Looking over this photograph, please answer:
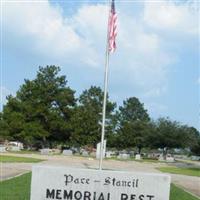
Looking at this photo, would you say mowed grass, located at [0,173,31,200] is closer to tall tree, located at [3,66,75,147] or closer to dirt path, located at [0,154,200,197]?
dirt path, located at [0,154,200,197]

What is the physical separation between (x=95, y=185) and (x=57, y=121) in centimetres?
7049

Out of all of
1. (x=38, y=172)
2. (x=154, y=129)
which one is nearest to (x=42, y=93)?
(x=154, y=129)

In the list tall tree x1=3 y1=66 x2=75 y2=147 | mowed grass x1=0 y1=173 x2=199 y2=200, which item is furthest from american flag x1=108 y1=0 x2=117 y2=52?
tall tree x1=3 y1=66 x2=75 y2=147

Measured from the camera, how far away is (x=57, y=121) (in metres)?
79.6

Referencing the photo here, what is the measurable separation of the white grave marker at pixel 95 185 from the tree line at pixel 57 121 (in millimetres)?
68471

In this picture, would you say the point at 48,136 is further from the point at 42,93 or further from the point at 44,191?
the point at 44,191

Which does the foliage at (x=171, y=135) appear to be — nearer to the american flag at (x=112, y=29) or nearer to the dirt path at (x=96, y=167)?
the dirt path at (x=96, y=167)

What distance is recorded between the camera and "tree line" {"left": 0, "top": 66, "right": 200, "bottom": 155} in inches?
3118

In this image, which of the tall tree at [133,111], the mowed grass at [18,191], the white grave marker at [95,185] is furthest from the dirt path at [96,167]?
the tall tree at [133,111]

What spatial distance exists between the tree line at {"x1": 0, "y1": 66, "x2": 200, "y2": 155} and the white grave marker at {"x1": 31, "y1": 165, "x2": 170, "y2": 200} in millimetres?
68471

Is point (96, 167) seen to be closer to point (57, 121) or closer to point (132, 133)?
point (57, 121)

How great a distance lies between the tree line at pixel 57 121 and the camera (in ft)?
260

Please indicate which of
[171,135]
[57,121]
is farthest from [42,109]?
[171,135]

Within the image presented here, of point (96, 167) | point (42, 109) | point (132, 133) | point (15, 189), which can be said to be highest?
point (42, 109)
